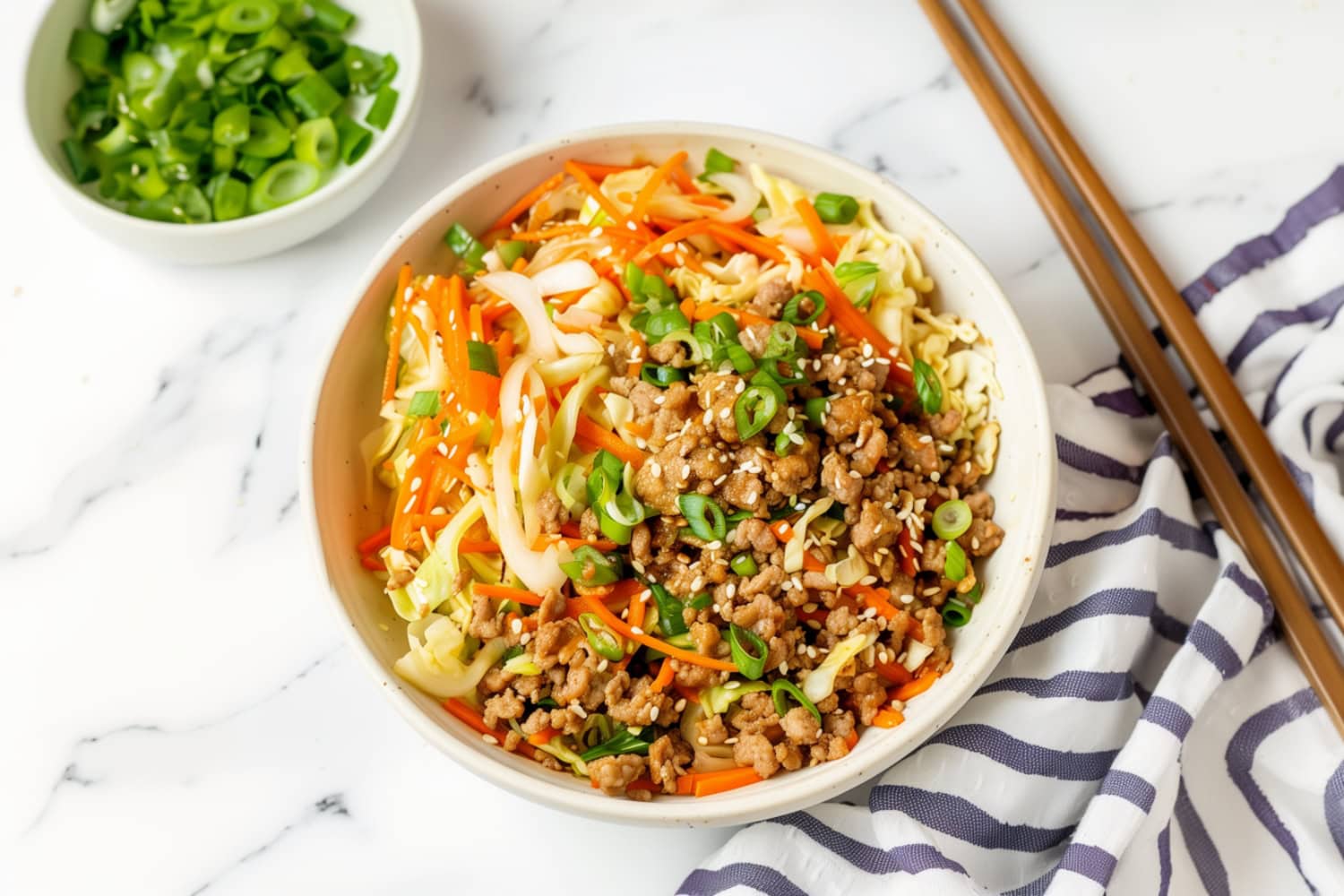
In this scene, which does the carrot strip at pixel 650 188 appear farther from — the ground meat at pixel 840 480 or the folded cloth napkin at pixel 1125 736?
the folded cloth napkin at pixel 1125 736

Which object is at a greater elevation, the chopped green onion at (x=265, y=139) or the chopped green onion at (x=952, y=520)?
the chopped green onion at (x=265, y=139)

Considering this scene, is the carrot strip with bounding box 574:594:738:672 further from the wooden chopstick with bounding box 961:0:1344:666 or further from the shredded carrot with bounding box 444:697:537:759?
the wooden chopstick with bounding box 961:0:1344:666

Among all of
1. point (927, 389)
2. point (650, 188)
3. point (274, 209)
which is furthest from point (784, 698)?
point (274, 209)

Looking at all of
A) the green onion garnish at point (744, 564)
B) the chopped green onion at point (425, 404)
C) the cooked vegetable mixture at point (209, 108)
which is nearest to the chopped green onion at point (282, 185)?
the cooked vegetable mixture at point (209, 108)

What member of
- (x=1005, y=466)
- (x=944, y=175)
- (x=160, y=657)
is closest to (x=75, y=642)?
(x=160, y=657)

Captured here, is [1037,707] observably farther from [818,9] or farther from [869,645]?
[818,9]

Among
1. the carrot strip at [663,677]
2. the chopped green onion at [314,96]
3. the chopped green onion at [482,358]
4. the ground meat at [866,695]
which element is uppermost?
the chopped green onion at [314,96]
